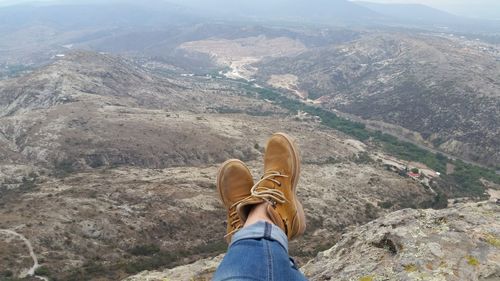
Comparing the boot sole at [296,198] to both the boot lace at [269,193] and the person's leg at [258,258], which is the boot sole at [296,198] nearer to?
the boot lace at [269,193]

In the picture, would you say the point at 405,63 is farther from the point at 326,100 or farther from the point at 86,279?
A: the point at 86,279

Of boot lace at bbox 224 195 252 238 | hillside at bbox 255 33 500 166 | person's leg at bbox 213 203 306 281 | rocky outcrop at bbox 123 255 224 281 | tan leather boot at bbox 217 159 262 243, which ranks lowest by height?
hillside at bbox 255 33 500 166

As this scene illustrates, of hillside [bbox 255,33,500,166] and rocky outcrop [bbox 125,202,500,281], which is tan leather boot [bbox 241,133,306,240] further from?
hillside [bbox 255,33,500,166]

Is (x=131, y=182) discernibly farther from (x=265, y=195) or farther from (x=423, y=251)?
(x=265, y=195)

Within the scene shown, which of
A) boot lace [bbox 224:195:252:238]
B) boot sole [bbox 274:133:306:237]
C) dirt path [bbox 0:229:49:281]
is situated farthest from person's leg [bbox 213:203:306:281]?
dirt path [bbox 0:229:49:281]

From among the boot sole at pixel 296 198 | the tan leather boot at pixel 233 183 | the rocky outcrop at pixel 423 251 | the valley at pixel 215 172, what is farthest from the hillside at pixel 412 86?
the tan leather boot at pixel 233 183

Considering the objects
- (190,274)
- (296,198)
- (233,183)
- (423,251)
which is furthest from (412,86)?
(233,183)

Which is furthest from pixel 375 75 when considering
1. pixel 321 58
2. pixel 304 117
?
pixel 304 117
